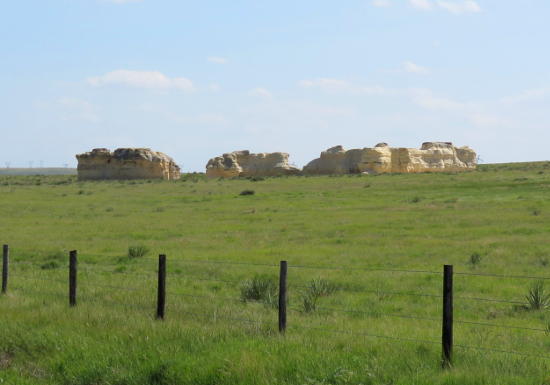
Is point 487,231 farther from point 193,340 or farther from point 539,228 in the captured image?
point 193,340

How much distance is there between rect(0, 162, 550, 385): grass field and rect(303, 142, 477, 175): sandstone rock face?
58040 millimetres

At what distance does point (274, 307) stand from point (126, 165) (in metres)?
103

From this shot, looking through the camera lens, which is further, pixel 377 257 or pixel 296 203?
pixel 296 203

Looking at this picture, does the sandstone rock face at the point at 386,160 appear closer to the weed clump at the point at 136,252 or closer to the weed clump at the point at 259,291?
the weed clump at the point at 136,252

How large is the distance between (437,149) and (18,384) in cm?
10105

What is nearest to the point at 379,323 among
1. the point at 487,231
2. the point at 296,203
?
the point at 487,231

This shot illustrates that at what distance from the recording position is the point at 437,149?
105250 millimetres

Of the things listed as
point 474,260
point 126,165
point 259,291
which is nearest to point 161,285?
point 259,291

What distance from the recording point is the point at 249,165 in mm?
113125

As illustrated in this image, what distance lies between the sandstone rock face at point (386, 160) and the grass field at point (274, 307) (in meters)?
58.0

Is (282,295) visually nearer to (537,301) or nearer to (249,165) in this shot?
(537,301)

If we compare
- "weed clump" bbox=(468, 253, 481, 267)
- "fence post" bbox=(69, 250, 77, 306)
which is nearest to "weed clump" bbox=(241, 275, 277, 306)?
"fence post" bbox=(69, 250, 77, 306)

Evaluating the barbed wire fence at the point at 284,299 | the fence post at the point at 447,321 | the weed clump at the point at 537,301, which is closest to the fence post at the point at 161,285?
the barbed wire fence at the point at 284,299

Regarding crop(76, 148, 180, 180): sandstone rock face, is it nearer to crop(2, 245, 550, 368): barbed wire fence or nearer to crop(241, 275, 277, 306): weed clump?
crop(2, 245, 550, 368): barbed wire fence
